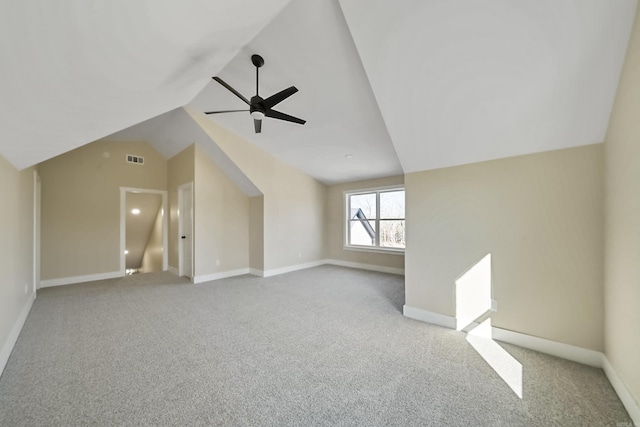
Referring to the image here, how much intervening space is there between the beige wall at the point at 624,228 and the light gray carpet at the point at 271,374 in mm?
336

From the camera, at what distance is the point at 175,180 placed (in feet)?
18.1

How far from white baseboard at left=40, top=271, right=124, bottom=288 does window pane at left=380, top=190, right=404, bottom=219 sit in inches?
237

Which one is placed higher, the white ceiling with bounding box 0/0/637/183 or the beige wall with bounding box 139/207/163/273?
the white ceiling with bounding box 0/0/637/183

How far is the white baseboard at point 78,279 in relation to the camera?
4.44 m

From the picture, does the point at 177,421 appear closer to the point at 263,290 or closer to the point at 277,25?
the point at 263,290

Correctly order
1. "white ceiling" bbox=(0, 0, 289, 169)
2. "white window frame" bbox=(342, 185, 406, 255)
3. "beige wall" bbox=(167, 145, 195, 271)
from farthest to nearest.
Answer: "white window frame" bbox=(342, 185, 406, 255) < "beige wall" bbox=(167, 145, 195, 271) < "white ceiling" bbox=(0, 0, 289, 169)

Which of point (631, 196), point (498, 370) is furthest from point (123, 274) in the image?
point (631, 196)

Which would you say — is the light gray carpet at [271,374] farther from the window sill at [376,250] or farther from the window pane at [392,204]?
the window pane at [392,204]

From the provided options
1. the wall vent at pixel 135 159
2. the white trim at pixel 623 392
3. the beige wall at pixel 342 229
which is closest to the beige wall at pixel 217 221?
the wall vent at pixel 135 159

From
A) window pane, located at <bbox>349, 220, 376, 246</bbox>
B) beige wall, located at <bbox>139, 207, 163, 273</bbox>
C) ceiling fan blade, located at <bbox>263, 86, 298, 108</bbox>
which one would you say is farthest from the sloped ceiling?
beige wall, located at <bbox>139, 207, 163, 273</bbox>

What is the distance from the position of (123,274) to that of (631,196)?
7.39m

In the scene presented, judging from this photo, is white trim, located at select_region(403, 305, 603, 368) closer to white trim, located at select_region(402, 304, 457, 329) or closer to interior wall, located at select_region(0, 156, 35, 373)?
white trim, located at select_region(402, 304, 457, 329)

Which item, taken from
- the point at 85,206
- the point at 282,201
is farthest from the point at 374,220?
the point at 85,206

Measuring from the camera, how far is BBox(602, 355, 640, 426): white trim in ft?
4.82
